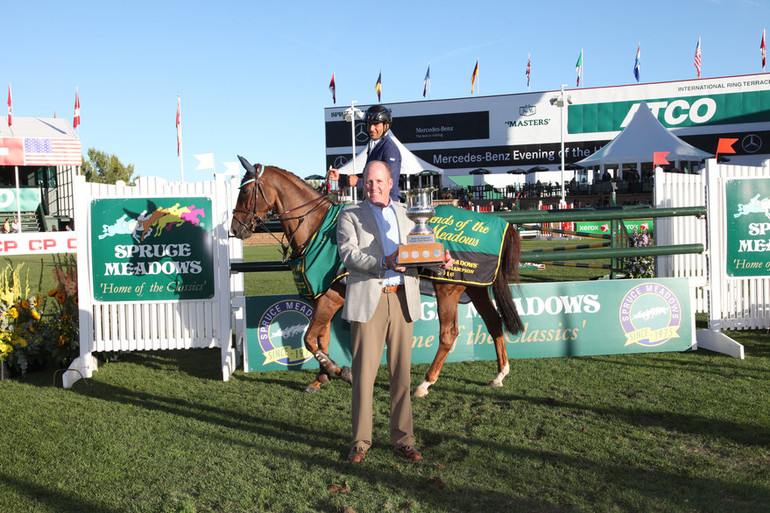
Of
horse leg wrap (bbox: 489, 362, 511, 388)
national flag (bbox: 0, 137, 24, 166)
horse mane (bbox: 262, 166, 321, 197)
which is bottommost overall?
horse leg wrap (bbox: 489, 362, 511, 388)

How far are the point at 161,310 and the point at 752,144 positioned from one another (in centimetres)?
4959

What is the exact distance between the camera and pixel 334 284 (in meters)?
5.76

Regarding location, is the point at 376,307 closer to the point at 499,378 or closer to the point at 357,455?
the point at 357,455

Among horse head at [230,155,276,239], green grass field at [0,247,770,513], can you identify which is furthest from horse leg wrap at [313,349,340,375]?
horse head at [230,155,276,239]

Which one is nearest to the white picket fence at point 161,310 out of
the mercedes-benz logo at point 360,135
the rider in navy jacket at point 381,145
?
the rider in navy jacket at point 381,145

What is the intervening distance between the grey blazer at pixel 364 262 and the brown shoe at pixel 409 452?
0.84 metres

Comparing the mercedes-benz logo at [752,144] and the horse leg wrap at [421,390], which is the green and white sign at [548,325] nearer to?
the horse leg wrap at [421,390]

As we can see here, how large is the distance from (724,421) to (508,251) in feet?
7.66

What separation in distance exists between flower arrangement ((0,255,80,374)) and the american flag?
2640 centimetres

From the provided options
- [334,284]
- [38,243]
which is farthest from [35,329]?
[334,284]

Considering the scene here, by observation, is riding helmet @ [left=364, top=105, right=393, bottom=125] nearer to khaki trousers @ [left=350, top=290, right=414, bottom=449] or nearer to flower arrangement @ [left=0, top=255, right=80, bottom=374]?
khaki trousers @ [left=350, top=290, right=414, bottom=449]

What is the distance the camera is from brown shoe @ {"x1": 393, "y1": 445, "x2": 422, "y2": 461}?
13.1 ft

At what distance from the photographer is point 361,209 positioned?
4.14 m

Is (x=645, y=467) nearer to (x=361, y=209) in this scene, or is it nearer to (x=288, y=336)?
(x=361, y=209)
